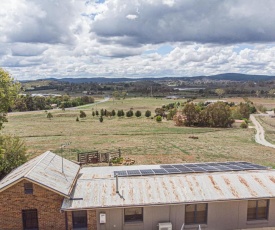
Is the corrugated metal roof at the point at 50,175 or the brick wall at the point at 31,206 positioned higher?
the corrugated metal roof at the point at 50,175

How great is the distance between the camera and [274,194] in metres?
16.3

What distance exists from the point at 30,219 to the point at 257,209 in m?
13.7

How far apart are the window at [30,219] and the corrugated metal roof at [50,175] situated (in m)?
1.91

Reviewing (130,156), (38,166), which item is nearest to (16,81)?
(38,166)

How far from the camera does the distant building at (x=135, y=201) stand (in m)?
15.5

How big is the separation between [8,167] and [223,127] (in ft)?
186

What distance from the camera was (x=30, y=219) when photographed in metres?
16.0

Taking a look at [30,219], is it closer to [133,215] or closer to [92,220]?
[92,220]

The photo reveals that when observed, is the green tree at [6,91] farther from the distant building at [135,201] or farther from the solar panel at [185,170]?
the solar panel at [185,170]

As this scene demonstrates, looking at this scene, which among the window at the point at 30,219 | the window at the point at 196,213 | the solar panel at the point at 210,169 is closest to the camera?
the window at the point at 30,219

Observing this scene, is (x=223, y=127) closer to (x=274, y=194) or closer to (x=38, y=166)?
(x=274, y=194)

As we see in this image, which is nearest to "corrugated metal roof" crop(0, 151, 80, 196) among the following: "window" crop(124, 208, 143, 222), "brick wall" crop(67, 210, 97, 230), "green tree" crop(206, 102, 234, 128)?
"brick wall" crop(67, 210, 97, 230)

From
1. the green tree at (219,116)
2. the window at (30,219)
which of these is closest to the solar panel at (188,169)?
the window at (30,219)

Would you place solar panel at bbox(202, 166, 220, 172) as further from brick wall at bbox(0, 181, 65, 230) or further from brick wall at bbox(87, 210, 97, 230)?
brick wall at bbox(0, 181, 65, 230)
